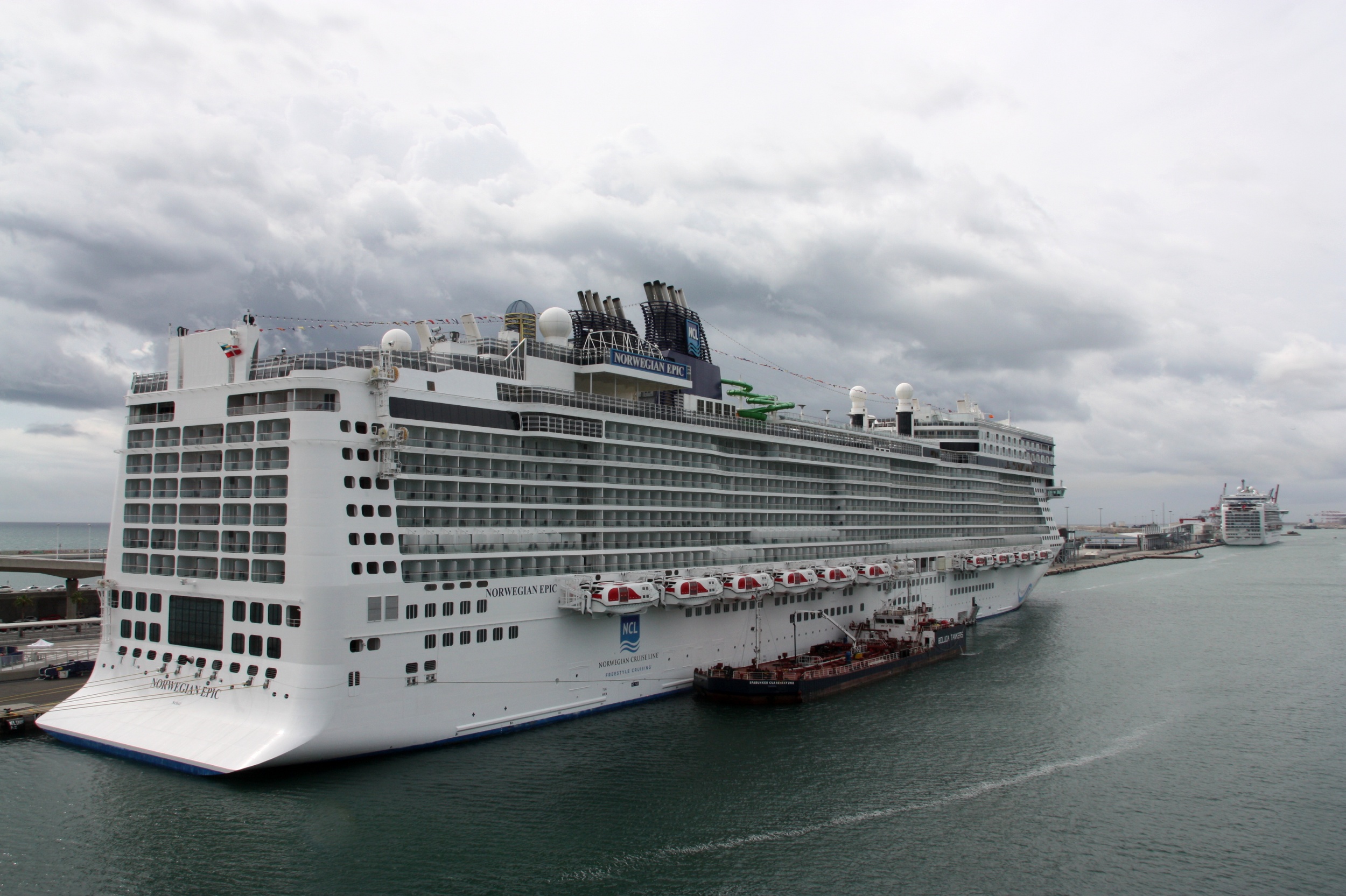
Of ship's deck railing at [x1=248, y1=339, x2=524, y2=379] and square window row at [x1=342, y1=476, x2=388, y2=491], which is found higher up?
ship's deck railing at [x1=248, y1=339, x2=524, y2=379]

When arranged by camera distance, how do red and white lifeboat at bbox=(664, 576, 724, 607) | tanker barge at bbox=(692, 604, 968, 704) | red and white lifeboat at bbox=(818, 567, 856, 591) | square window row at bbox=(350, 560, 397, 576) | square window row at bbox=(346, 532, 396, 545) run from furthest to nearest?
red and white lifeboat at bbox=(818, 567, 856, 591) → tanker barge at bbox=(692, 604, 968, 704) → red and white lifeboat at bbox=(664, 576, 724, 607) → square window row at bbox=(346, 532, 396, 545) → square window row at bbox=(350, 560, 397, 576)

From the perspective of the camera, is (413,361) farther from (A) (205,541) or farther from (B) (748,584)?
(B) (748,584)

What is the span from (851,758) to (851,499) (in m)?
29.1

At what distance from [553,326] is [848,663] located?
1042 inches

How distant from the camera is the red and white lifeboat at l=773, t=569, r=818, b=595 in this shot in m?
48.6

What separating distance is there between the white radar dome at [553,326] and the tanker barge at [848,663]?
19291mm

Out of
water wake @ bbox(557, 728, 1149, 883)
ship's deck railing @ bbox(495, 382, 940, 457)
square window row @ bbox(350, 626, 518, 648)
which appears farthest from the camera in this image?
ship's deck railing @ bbox(495, 382, 940, 457)

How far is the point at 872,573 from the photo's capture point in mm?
57844

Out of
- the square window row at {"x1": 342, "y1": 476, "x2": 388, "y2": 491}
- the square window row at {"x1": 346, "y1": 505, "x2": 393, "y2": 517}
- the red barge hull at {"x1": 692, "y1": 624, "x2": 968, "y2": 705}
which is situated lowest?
the red barge hull at {"x1": 692, "y1": 624, "x2": 968, "y2": 705}

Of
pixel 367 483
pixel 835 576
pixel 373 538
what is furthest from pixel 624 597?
pixel 835 576

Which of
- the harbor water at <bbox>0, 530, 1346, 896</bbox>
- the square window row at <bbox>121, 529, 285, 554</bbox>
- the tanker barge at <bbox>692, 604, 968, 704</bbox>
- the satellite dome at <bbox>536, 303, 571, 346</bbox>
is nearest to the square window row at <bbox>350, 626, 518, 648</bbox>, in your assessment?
the harbor water at <bbox>0, 530, 1346, 896</bbox>

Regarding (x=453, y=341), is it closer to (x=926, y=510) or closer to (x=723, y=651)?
(x=723, y=651)

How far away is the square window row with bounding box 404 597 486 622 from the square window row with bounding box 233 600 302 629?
2672 mm

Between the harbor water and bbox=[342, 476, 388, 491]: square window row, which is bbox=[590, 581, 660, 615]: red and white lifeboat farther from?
bbox=[342, 476, 388, 491]: square window row
